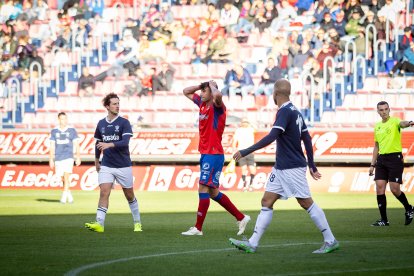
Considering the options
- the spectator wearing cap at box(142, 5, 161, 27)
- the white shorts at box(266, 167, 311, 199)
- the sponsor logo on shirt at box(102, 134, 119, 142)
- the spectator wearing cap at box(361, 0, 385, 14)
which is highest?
the spectator wearing cap at box(361, 0, 385, 14)

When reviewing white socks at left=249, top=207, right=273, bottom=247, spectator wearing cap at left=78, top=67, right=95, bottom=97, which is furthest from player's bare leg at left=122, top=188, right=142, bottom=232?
spectator wearing cap at left=78, top=67, right=95, bottom=97

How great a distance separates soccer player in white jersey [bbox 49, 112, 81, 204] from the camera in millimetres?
24891

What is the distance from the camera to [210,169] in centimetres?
1547

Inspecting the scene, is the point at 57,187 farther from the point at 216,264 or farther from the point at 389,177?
the point at 216,264

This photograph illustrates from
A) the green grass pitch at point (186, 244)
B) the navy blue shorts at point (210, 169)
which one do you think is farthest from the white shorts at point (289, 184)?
the navy blue shorts at point (210, 169)

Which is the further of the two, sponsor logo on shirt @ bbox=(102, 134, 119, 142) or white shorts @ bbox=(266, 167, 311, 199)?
sponsor logo on shirt @ bbox=(102, 134, 119, 142)

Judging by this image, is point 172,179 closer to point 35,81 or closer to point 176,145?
point 176,145

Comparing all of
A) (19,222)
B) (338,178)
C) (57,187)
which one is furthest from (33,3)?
(19,222)

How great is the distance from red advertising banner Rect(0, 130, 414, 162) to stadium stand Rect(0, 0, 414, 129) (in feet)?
1.60

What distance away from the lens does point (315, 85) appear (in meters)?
31.5

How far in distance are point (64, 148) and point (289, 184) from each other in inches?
535

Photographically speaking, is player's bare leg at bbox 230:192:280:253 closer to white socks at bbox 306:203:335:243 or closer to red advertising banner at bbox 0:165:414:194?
white socks at bbox 306:203:335:243

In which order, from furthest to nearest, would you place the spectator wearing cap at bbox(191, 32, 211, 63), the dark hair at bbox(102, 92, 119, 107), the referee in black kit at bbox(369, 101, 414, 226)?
the spectator wearing cap at bbox(191, 32, 211, 63)
the referee in black kit at bbox(369, 101, 414, 226)
the dark hair at bbox(102, 92, 119, 107)

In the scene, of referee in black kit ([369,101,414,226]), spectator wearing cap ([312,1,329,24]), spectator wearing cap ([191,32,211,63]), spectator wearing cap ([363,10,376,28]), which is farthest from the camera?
spectator wearing cap ([191,32,211,63])
